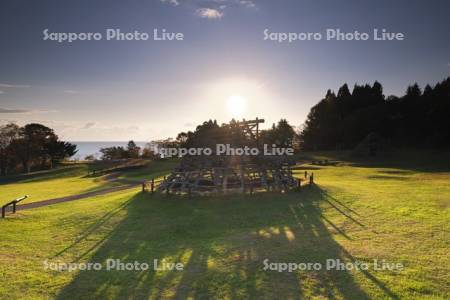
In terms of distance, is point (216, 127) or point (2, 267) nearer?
point (2, 267)

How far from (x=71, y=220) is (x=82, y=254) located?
17.7 ft

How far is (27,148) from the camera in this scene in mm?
56844

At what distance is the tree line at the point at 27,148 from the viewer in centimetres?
5581

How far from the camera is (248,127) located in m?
21.5

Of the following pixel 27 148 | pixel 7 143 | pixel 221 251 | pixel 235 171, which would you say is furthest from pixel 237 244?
pixel 7 143

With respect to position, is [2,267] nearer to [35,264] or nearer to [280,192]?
[35,264]

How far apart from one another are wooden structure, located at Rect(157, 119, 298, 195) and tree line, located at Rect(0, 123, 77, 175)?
50764 millimetres

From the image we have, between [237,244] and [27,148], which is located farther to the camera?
[27,148]

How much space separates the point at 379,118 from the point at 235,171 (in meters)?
54.0

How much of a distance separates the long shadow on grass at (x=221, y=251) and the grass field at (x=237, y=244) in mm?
42

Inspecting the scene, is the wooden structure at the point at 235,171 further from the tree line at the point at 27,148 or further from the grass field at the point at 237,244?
the tree line at the point at 27,148

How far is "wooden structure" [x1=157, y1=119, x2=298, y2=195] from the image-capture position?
20.1 m

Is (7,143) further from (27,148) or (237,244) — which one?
(237,244)

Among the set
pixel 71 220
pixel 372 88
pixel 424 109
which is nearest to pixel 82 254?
pixel 71 220
